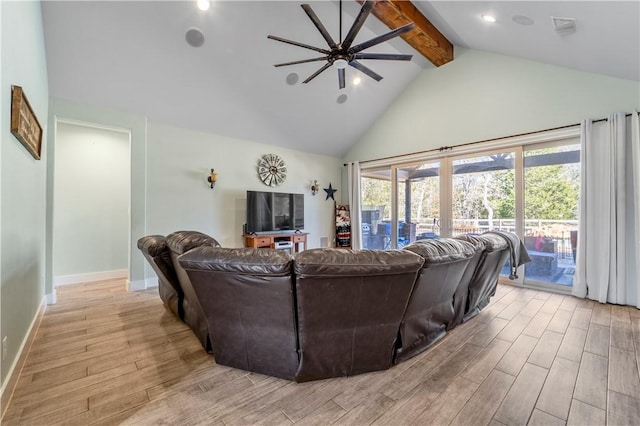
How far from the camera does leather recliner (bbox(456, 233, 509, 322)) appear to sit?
8.50 ft

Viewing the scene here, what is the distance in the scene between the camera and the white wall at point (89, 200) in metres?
4.36

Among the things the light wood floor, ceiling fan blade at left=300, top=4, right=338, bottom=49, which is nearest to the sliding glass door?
the light wood floor

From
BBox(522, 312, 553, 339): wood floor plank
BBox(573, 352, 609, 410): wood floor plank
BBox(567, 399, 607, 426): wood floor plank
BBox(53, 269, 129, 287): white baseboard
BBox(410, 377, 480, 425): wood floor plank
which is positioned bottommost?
BBox(567, 399, 607, 426): wood floor plank

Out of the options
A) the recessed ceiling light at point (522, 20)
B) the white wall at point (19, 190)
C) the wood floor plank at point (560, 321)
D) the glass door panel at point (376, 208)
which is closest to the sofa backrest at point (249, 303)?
the white wall at point (19, 190)

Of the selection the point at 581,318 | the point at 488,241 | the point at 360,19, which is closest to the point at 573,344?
the point at 581,318

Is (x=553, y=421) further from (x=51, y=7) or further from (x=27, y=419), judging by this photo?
(x=51, y=7)

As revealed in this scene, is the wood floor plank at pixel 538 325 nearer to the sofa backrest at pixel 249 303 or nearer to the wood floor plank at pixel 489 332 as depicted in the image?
the wood floor plank at pixel 489 332

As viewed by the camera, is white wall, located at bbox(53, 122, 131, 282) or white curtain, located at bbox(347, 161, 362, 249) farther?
white curtain, located at bbox(347, 161, 362, 249)

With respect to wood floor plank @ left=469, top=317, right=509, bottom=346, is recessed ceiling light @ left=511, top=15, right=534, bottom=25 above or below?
above

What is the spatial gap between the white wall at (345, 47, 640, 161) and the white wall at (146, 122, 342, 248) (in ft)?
7.91

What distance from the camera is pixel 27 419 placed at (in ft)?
4.90

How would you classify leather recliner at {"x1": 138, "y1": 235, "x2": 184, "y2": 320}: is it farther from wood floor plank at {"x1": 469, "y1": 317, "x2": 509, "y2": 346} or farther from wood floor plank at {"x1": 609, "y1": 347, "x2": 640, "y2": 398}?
wood floor plank at {"x1": 609, "y1": 347, "x2": 640, "y2": 398}

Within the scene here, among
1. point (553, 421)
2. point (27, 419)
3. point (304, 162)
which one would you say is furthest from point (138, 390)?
point (304, 162)

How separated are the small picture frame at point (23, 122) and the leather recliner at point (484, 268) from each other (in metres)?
3.43
